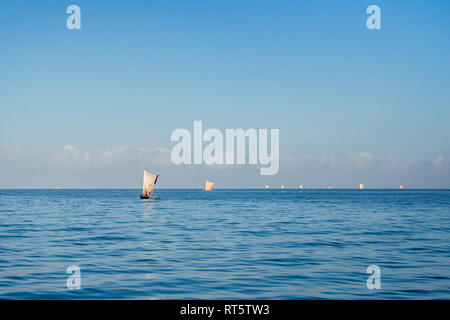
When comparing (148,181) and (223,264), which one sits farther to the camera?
(148,181)

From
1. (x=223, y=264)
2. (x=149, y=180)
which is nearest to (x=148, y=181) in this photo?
(x=149, y=180)

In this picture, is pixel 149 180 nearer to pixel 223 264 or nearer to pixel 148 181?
pixel 148 181

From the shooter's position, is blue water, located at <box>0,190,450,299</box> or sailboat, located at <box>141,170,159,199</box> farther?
sailboat, located at <box>141,170,159,199</box>

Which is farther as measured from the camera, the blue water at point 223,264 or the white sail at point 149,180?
the white sail at point 149,180

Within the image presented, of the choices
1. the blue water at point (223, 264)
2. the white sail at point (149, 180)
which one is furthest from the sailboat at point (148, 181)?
the blue water at point (223, 264)

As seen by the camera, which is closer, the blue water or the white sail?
the blue water

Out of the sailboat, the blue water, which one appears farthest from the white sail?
the blue water

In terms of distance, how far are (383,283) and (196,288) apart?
299 inches

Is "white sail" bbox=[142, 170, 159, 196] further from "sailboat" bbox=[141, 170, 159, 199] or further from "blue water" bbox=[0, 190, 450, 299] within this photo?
"blue water" bbox=[0, 190, 450, 299]

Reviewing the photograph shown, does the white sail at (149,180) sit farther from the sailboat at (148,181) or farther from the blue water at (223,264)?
the blue water at (223,264)

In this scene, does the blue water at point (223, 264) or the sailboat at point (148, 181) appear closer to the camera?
the blue water at point (223, 264)
